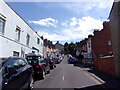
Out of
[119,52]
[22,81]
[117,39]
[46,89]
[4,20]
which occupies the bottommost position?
[46,89]

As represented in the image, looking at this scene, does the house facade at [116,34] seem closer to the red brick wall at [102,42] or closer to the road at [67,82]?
the road at [67,82]

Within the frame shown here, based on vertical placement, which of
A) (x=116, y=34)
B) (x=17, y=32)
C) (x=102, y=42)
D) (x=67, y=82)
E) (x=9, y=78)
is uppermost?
(x=102, y=42)

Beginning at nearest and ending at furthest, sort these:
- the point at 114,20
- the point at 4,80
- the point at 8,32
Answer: the point at 4,80
the point at 114,20
the point at 8,32

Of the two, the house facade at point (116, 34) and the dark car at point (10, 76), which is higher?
the house facade at point (116, 34)

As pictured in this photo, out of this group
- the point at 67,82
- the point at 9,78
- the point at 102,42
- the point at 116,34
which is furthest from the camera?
the point at 102,42

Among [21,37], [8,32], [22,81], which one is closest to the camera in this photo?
[22,81]

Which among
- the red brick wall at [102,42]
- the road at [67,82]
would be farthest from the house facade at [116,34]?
the red brick wall at [102,42]

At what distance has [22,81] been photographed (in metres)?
6.59

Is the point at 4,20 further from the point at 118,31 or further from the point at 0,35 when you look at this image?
the point at 118,31

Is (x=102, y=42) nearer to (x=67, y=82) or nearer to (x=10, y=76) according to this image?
(x=67, y=82)

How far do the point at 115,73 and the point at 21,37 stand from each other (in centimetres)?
1212

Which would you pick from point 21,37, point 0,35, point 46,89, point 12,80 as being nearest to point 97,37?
point 21,37

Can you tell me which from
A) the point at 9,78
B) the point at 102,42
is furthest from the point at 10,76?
the point at 102,42

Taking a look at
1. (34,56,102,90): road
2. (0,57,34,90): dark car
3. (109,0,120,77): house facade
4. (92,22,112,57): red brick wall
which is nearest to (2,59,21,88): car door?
(0,57,34,90): dark car
